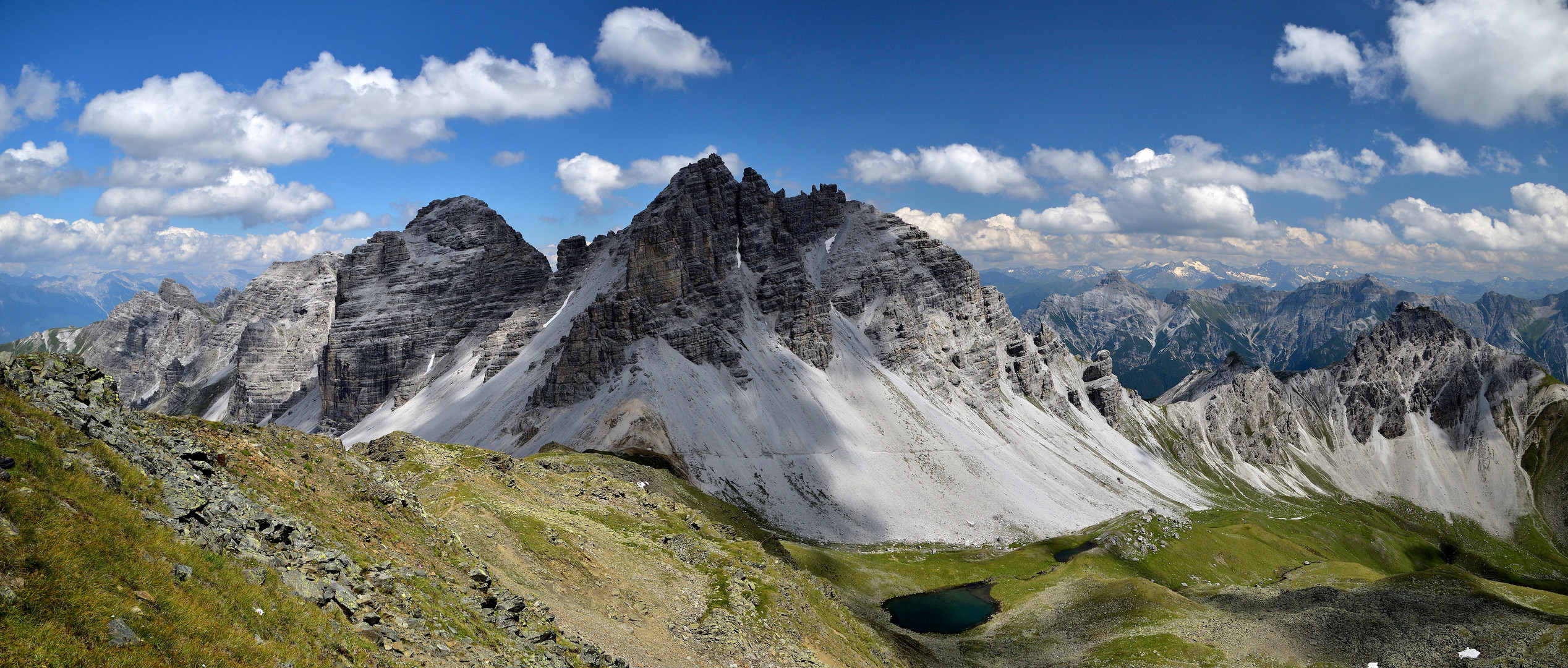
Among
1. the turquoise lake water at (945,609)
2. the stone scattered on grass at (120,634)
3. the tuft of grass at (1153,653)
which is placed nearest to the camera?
the stone scattered on grass at (120,634)

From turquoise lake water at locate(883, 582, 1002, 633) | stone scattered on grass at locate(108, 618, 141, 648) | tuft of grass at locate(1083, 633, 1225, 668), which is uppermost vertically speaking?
stone scattered on grass at locate(108, 618, 141, 648)

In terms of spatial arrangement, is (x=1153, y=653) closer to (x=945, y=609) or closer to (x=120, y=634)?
(x=945, y=609)

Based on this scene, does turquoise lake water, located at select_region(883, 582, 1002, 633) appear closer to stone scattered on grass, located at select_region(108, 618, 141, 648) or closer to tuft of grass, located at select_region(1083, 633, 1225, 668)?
tuft of grass, located at select_region(1083, 633, 1225, 668)

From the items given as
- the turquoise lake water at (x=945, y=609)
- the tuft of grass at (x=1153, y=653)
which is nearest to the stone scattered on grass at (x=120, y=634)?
the tuft of grass at (x=1153, y=653)

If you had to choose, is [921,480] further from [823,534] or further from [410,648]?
[410,648]

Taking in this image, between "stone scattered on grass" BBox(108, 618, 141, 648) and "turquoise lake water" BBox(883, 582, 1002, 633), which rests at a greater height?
"stone scattered on grass" BBox(108, 618, 141, 648)

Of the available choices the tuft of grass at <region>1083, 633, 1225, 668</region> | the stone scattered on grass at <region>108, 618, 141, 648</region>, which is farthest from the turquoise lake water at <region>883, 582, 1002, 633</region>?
the stone scattered on grass at <region>108, 618, 141, 648</region>

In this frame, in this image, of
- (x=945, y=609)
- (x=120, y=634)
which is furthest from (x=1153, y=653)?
(x=120, y=634)

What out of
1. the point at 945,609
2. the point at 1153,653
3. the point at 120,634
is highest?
the point at 120,634

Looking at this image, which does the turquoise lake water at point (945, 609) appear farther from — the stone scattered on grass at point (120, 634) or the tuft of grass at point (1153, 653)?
the stone scattered on grass at point (120, 634)

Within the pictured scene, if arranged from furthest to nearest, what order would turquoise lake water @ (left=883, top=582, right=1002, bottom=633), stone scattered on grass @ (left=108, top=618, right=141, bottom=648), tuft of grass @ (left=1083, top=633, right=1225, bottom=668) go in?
1. turquoise lake water @ (left=883, top=582, right=1002, bottom=633)
2. tuft of grass @ (left=1083, top=633, right=1225, bottom=668)
3. stone scattered on grass @ (left=108, top=618, right=141, bottom=648)

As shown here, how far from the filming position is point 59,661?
13734 millimetres

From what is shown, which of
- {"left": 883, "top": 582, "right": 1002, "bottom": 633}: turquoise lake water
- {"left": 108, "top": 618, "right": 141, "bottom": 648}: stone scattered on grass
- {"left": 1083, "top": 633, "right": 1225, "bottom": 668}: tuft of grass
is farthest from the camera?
{"left": 883, "top": 582, "right": 1002, "bottom": 633}: turquoise lake water

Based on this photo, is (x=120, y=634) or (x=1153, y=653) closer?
(x=120, y=634)
